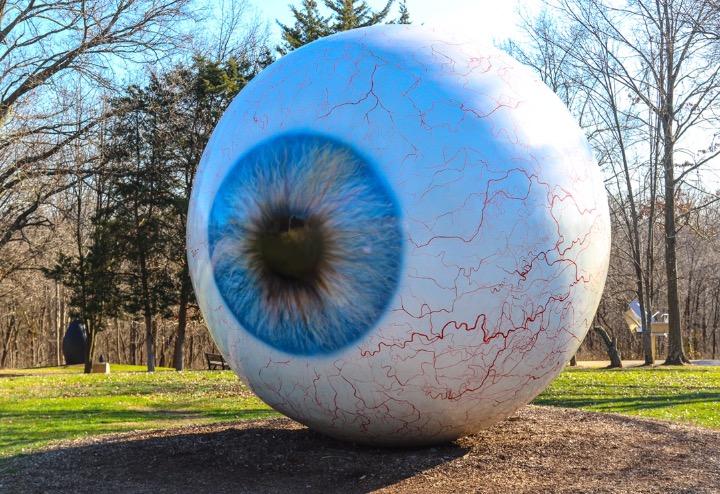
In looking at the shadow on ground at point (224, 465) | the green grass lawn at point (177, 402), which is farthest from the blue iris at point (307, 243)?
the green grass lawn at point (177, 402)

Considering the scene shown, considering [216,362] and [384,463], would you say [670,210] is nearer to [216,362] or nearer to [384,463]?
[216,362]

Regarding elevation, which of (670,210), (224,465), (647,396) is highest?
(670,210)

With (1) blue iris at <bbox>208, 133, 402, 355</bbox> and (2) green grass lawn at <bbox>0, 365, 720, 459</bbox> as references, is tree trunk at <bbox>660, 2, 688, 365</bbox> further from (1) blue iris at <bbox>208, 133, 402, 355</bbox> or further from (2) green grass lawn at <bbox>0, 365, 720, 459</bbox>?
(1) blue iris at <bbox>208, 133, 402, 355</bbox>

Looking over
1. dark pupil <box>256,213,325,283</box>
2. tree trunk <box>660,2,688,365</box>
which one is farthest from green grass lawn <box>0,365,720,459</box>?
tree trunk <box>660,2,688,365</box>

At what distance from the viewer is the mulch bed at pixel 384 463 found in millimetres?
5996

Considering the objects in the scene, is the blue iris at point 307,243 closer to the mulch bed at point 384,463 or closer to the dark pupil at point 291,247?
the dark pupil at point 291,247

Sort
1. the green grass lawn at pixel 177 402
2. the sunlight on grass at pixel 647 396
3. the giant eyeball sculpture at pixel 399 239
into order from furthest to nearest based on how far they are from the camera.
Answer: the sunlight on grass at pixel 647 396 → the green grass lawn at pixel 177 402 → the giant eyeball sculpture at pixel 399 239

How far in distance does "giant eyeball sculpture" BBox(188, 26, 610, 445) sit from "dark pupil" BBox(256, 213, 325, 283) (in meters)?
0.01

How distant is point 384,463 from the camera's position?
6.39m

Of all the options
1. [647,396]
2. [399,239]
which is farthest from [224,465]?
[647,396]

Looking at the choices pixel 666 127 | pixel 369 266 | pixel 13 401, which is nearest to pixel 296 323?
pixel 369 266

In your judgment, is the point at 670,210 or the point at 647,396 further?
the point at 670,210

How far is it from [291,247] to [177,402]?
26.7ft

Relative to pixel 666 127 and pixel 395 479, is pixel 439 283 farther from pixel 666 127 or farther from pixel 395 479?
pixel 666 127
